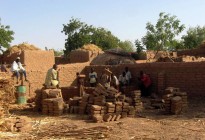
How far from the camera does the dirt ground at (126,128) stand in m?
7.82

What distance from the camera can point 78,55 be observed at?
81.1ft

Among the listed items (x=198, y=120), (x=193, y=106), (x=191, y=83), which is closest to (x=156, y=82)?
(x=191, y=83)

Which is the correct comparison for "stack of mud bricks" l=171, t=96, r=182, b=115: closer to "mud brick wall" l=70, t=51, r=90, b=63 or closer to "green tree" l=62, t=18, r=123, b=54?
"mud brick wall" l=70, t=51, r=90, b=63

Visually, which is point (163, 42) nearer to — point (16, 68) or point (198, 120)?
point (16, 68)

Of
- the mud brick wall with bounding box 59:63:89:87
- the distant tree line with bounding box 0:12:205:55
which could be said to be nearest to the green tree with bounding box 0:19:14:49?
the distant tree line with bounding box 0:12:205:55

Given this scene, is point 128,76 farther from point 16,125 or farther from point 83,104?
point 16,125

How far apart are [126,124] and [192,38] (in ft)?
88.8

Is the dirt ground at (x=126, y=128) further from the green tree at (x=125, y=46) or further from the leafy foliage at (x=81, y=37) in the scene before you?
the green tree at (x=125, y=46)

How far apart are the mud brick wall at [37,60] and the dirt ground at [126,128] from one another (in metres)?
11.0

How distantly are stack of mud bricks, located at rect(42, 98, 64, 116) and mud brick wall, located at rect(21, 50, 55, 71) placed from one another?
1057 centimetres

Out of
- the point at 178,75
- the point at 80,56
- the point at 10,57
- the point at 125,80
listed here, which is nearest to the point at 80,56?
the point at 80,56

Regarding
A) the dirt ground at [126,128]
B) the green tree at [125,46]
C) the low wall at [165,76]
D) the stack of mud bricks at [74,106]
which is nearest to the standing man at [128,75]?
the low wall at [165,76]

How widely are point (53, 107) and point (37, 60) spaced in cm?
1172

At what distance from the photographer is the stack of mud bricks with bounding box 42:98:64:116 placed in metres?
11.0
